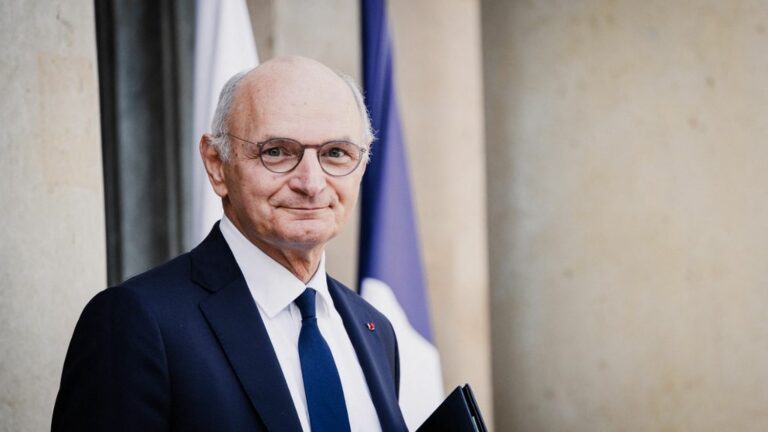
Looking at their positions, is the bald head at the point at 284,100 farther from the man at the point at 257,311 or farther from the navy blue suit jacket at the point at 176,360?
the navy blue suit jacket at the point at 176,360

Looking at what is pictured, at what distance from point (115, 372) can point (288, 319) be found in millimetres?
370

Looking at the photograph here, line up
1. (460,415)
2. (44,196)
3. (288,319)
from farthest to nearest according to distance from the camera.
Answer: (44,196) → (288,319) → (460,415)

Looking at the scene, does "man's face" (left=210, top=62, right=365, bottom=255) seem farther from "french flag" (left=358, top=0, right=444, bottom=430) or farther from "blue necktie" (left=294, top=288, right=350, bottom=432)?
"french flag" (left=358, top=0, right=444, bottom=430)

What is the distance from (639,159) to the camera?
4.04m

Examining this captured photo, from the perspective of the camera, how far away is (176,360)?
149 centimetres

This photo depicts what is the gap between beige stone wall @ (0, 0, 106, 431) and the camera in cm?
199

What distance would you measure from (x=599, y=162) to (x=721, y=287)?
776mm

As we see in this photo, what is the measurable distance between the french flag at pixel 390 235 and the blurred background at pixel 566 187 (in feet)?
1.32

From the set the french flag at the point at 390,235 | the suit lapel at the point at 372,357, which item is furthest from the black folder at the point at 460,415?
the french flag at the point at 390,235

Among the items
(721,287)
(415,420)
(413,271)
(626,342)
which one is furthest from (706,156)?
(415,420)

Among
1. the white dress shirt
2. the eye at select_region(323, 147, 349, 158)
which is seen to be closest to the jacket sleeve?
the white dress shirt

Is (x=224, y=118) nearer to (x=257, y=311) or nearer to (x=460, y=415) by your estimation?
(x=257, y=311)

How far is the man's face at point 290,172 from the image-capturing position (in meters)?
1.66

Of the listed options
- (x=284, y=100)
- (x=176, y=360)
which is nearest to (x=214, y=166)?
(x=284, y=100)
